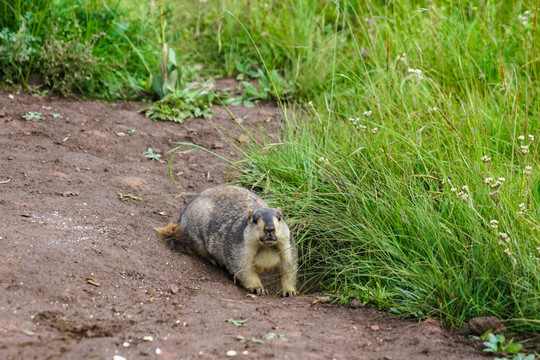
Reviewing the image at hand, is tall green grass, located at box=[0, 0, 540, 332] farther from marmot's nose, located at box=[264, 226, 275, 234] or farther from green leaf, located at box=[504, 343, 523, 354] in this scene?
marmot's nose, located at box=[264, 226, 275, 234]

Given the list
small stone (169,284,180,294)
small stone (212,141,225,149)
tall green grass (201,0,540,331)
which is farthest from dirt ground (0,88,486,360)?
tall green grass (201,0,540,331)

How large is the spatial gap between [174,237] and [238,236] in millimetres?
583

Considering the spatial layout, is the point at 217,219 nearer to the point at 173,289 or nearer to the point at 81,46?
the point at 173,289

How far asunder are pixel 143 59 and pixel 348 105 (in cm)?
285

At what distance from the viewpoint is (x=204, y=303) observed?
413 centimetres

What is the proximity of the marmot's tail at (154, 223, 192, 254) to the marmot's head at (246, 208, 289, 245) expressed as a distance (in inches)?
30.2

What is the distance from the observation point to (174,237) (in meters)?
5.27

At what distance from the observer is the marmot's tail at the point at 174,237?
17.1 feet

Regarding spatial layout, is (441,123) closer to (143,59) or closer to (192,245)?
(192,245)

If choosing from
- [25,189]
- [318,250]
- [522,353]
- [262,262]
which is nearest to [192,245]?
[262,262]

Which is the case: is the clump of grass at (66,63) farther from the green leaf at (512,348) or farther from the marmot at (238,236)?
the green leaf at (512,348)

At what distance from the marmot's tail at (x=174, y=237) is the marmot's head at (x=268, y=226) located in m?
0.77

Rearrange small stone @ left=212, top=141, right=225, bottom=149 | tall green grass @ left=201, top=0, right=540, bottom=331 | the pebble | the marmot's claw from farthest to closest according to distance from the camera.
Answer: small stone @ left=212, top=141, right=225, bottom=149, the marmot's claw, tall green grass @ left=201, top=0, right=540, bottom=331, the pebble

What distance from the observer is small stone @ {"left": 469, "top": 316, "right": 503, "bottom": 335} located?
11.8 ft
